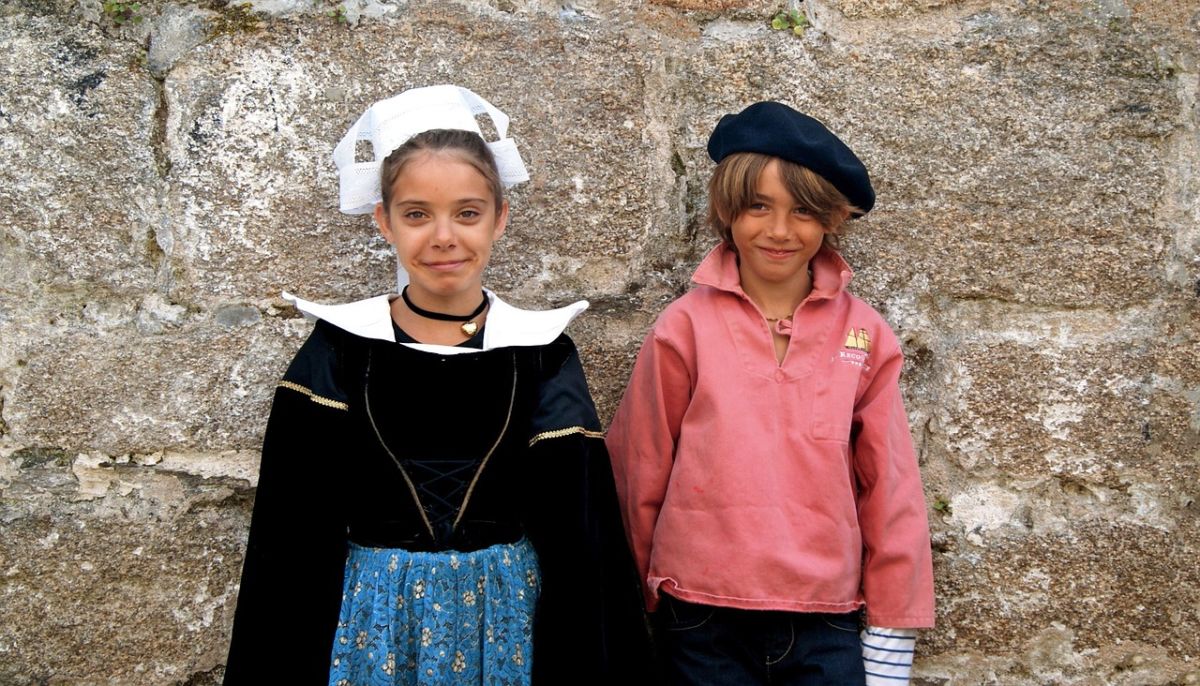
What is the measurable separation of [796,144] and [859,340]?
1.27 ft

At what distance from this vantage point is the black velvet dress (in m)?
1.83

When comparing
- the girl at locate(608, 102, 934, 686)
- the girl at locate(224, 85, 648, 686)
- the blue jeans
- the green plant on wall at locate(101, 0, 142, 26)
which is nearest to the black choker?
the girl at locate(224, 85, 648, 686)

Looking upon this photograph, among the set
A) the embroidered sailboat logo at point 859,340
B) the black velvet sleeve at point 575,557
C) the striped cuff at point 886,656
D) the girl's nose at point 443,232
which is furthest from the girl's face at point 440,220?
the striped cuff at point 886,656

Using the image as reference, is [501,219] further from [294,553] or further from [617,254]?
[294,553]

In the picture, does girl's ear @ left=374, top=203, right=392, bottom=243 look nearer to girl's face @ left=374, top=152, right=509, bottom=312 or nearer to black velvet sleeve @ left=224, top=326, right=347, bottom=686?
girl's face @ left=374, top=152, right=509, bottom=312

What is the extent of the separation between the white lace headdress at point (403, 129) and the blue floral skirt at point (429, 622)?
65 centimetres

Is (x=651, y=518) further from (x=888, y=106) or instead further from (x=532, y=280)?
(x=888, y=106)

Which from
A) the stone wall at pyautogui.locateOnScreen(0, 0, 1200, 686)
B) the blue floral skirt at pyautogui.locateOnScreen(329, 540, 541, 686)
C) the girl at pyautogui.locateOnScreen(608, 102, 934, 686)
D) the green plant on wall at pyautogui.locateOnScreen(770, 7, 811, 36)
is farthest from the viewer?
the green plant on wall at pyautogui.locateOnScreen(770, 7, 811, 36)

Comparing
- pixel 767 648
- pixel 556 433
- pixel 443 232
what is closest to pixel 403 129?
pixel 443 232

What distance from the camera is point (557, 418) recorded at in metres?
1.89

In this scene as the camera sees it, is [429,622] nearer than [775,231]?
Yes

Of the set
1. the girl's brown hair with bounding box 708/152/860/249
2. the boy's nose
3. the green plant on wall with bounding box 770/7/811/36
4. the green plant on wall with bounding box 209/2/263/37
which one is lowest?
the boy's nose

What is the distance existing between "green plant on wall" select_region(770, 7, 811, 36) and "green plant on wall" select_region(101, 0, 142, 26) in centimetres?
128

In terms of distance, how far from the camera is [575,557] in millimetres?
1889
